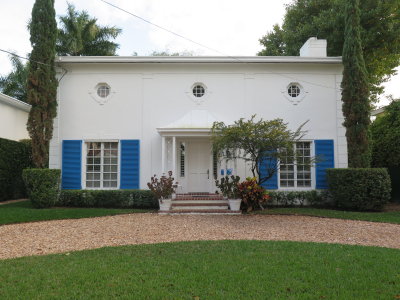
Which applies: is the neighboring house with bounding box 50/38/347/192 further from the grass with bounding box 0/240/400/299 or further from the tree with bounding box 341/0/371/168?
the grass with bounding box 0/240/400/299

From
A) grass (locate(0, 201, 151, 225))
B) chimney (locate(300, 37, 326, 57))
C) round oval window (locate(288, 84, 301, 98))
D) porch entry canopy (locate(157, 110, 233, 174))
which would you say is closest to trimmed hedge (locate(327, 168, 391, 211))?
round oval window (locate(288, 84, 301, 98))

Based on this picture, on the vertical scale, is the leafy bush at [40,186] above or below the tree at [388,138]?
below

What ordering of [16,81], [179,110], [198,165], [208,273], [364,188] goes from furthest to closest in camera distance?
[16,81], [198,165], [179,110], [364,188], [208,273]

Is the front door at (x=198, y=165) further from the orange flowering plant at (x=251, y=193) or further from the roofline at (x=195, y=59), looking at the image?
the roofline at (x=195, y=59)

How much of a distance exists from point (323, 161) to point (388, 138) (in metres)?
3.01

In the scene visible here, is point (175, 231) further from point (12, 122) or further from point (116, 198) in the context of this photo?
point (12, 122)

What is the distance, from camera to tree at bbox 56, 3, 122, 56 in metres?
22.8

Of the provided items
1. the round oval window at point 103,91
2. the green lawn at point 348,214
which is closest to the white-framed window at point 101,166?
the round oval window at point 103,91

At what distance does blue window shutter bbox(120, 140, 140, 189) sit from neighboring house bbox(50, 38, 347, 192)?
0.04 meters

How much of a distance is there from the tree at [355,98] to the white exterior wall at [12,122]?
14.0 meters

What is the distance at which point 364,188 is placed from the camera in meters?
10.5

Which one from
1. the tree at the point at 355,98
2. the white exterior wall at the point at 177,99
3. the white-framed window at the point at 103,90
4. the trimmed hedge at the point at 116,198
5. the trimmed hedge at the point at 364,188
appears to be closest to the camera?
the trimmed hedge at the point at 364,188

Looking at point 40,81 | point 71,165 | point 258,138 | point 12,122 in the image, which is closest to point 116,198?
point 71,165

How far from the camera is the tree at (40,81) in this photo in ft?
37.0
